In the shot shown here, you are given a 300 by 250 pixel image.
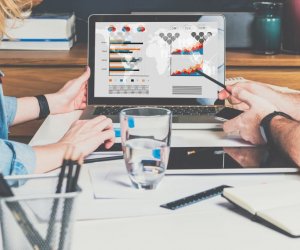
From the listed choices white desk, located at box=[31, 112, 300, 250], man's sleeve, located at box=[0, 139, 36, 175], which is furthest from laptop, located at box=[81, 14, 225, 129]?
white desk, located at box=[31, 112, 300, 250]

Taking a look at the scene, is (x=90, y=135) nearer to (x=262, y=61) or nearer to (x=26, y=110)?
(x=26, y=110)

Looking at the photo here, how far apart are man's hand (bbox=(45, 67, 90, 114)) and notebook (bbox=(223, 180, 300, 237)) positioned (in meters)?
0.89

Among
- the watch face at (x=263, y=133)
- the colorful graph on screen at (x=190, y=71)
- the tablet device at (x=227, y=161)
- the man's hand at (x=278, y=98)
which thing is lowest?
the tablet device at (x=227, y=161)

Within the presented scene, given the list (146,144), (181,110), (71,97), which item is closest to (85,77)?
(71,97)

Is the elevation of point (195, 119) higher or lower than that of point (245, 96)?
lower

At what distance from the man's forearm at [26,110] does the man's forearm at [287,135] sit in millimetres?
740

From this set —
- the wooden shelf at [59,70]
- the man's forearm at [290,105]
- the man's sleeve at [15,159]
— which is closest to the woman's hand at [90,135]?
the man's sleeve at [15,159]

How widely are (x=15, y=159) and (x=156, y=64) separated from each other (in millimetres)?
790

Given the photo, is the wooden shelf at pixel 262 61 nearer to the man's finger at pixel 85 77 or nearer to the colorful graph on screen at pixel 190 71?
the colorful graph on screen at pixel 190 71

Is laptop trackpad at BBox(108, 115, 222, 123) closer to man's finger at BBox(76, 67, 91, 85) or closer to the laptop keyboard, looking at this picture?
the laptop keyboard

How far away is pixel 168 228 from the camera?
0.98 metres

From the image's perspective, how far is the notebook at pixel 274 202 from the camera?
97 centimetres

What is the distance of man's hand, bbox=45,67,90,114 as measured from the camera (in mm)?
1845

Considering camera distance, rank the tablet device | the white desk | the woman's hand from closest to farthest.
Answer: the white desk < the tablet device < the woman's hand
